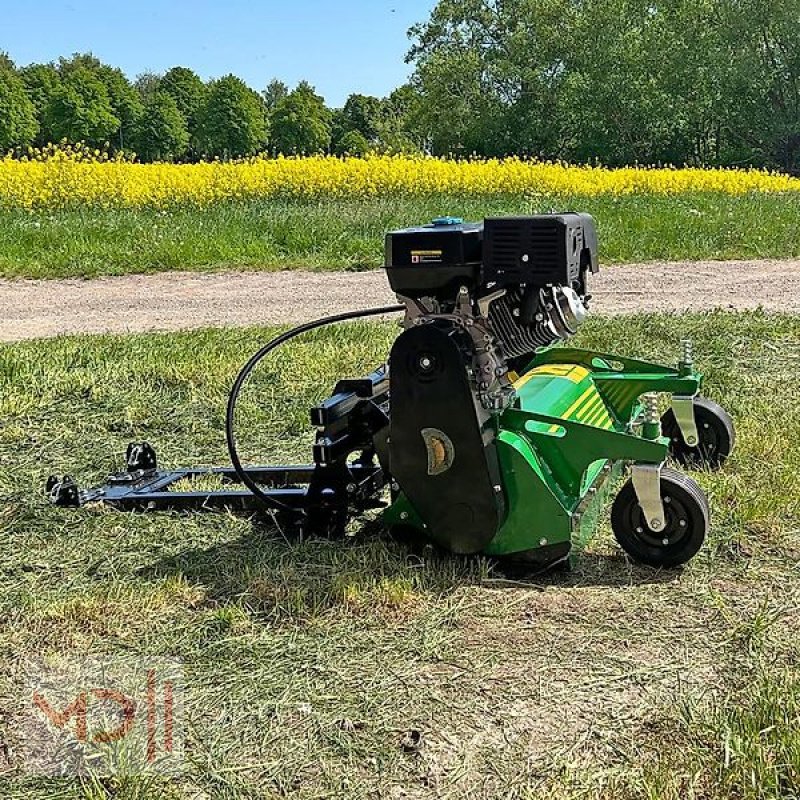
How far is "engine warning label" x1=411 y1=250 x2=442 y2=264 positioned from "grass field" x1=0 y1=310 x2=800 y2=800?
40.2 inches

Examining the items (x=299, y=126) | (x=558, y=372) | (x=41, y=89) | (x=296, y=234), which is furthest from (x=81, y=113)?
(x=558, y=372)

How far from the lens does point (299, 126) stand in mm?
68688

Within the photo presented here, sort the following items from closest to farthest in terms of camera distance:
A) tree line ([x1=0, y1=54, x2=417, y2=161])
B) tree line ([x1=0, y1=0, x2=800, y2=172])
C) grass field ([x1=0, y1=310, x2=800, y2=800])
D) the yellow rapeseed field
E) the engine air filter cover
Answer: grass field ([x1=0, y1=310, x2=800, y2=800]) → the engine air filter cover → the yellow rapeseed field → tree line ([x1=0, y1=0, x2=800, y2=172]) → tree line ([x1=0, y1=54, x2=417, y2=161])

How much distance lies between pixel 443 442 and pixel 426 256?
609 millimetres

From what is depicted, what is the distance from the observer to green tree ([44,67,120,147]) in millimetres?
57719

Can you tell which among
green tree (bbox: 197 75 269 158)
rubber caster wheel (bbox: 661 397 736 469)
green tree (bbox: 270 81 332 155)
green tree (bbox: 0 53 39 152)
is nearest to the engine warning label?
rubber caster wheel (bbox: 661 397 736 469)

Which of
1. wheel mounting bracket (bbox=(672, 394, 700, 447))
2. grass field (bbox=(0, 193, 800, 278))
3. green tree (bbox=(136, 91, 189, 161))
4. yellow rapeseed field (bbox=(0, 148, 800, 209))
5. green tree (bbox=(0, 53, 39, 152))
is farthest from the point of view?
green tree (bbox=(136, 91, 189, 161))

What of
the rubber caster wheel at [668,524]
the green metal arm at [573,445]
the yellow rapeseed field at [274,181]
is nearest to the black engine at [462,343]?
the green metal arm at [573,445]

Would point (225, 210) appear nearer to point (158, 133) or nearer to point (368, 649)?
point (368, 649)

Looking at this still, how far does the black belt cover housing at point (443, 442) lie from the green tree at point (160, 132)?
60377 mm

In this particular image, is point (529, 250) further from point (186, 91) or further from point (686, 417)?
point (186, 91)

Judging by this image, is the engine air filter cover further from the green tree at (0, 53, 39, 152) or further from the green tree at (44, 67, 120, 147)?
the green tree at (44, 67, 120, 147)

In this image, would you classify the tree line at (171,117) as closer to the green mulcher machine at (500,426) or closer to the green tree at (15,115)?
the green tree at (15,115)

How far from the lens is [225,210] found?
14.9m
